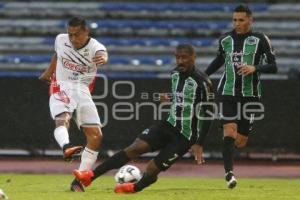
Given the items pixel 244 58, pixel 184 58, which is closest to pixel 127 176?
pixel 184 58

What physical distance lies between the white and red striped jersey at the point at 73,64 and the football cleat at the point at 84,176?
1.15 metres

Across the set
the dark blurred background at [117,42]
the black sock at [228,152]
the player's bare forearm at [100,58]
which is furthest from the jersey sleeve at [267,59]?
Answer: the dark blurred background at [117,42]

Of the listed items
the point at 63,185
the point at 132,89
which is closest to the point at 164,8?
the point at 132,89

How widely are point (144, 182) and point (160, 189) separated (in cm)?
120

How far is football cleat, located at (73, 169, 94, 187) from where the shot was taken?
30.3ft

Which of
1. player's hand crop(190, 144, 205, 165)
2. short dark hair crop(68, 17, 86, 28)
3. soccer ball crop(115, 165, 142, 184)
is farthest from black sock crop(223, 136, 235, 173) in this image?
short dark hair crop(68, 17, 86, 28)

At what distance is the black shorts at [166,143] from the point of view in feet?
30.6

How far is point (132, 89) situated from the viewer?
52.9 feet

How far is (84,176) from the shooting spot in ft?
30.4

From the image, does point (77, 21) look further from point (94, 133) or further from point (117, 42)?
point (117, 42)

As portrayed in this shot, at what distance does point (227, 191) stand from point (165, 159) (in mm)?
1112

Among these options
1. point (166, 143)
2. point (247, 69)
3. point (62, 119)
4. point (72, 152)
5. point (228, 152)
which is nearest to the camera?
point (72, 152)

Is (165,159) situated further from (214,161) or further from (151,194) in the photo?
(214,161)

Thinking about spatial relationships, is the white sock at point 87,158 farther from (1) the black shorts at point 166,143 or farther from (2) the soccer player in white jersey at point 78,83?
(1) the black shorts at point 166,143
